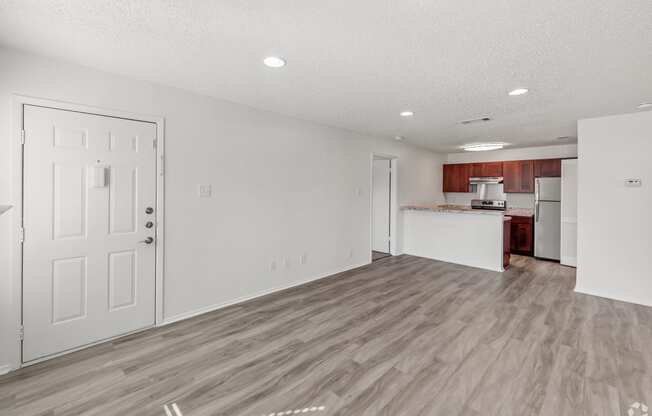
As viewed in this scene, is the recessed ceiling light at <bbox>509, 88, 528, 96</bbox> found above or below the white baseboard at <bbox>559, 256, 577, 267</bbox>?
above

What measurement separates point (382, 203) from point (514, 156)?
3.52m

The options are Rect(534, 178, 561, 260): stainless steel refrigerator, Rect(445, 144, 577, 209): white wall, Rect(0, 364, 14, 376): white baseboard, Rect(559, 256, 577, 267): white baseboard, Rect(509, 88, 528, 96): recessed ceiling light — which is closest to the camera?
Rect(0, 364, 14, 376): white baseboard

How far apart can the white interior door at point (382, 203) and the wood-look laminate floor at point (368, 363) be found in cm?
277

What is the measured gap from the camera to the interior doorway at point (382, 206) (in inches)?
248

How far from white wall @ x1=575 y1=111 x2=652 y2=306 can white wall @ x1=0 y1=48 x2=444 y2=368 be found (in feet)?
11.1

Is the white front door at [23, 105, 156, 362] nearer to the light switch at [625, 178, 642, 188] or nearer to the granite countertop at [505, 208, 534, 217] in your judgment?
the light switch at [625, 178, 642, 188]

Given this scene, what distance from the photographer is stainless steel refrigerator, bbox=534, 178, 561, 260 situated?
5.84 meters

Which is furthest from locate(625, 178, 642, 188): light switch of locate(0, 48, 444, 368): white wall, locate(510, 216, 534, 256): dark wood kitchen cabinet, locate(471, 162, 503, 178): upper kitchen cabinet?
locate(0, 48, 444, 368): white wall

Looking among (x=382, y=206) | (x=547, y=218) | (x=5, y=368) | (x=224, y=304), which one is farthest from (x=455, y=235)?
(x=5, y=368)

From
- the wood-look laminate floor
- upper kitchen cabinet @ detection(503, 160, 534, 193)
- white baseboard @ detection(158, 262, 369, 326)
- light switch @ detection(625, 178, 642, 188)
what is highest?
upper kitchen cabinet @ detection(503, 160, 534, 193)

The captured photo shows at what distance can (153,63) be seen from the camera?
248 centimetres

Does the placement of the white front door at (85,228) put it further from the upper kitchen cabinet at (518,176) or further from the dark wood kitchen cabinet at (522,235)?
the upper kitchen cabinet at (518,176)

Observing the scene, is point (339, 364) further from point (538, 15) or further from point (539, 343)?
point (538, 15)

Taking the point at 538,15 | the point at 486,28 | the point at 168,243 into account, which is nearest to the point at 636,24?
the point at 538,15
